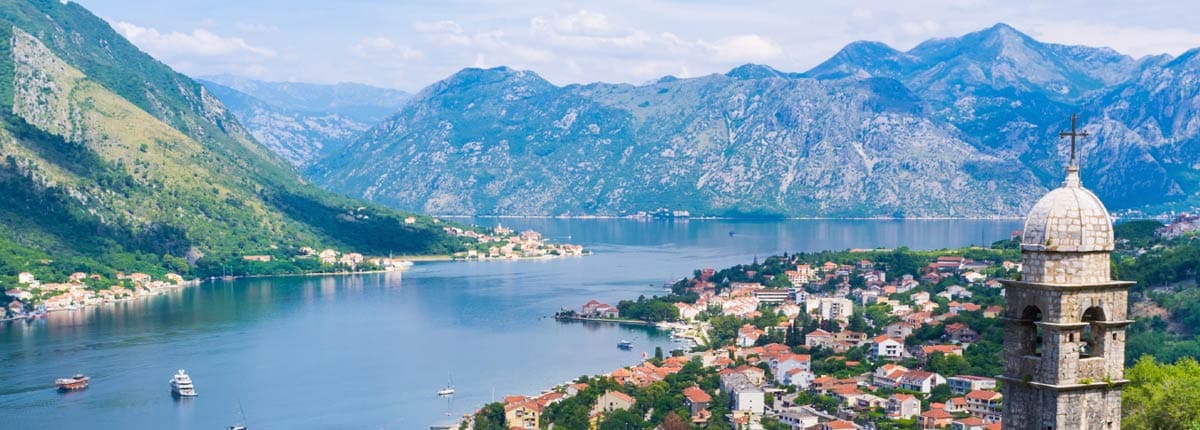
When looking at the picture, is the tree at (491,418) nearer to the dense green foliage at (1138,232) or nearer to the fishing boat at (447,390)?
the fishing boat at (447,390)

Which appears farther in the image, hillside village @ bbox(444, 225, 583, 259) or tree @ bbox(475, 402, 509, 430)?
hillside village @ bbox(444, 225, 583, 259)

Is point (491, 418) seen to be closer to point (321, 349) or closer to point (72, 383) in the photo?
point (72, 383)

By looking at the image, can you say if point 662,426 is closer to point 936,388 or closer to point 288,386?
point 936,388

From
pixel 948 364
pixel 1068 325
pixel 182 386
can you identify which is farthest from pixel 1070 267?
pixel 182 386

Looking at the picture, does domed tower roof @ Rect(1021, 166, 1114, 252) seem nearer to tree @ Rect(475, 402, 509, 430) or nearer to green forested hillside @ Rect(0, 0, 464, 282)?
tree @ Rect(475, 402, 509, 430)

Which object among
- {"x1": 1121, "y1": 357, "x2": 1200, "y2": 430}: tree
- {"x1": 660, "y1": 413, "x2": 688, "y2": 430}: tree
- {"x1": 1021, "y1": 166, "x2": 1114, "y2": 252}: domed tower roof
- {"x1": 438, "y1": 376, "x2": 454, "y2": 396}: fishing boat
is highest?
{"x1": 1021, "y1": 166, "x2": 1114, "y2": 252}: domed tower roof

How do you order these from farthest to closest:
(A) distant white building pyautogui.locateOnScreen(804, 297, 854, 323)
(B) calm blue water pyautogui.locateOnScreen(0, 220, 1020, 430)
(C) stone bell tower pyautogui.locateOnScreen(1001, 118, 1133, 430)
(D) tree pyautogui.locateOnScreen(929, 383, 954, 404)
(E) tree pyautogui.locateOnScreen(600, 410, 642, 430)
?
(A) distant white building pyautogui.locateOnScreen(804, 297, 854, 323) < (B) calm blue water pyautogui.locateOnScreen(0, 220, 1020, 430) < (D) tree pyautogui.locateOnScreen(929, 383, 954, 404) < (E) tree pyautogui.locateOnScreen(600, 410, 642, 430) < (C) stone bell tower pyautogui.locateOnScreen(1001, 118, 1133, 430)

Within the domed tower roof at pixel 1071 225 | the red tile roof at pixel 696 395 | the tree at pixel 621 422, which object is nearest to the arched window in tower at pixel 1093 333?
the domed tower roof at pixel 1071 225

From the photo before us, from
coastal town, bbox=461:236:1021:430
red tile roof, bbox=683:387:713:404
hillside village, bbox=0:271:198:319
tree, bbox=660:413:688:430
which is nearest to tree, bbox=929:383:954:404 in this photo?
coastal town, bbox=461:236:1021:430
